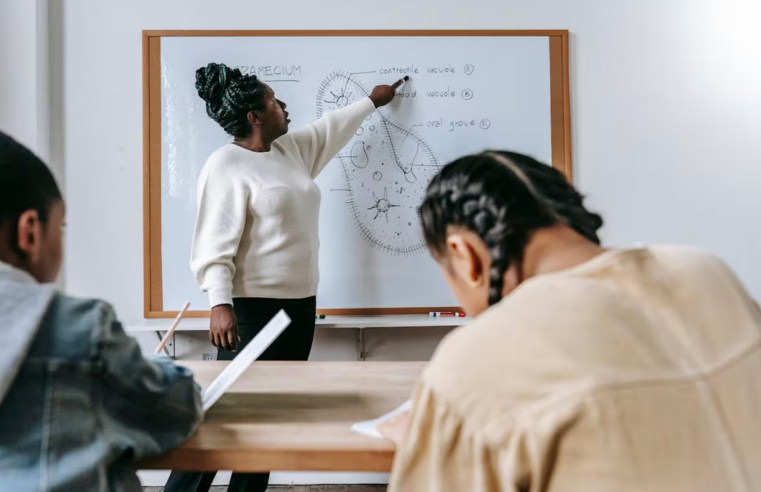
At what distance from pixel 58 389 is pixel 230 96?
4.24 ft

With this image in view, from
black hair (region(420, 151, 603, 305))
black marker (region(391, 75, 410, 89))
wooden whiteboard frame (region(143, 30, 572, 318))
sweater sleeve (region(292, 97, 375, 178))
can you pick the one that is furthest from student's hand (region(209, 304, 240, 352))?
black marker (region(391, 75, 410, 89))

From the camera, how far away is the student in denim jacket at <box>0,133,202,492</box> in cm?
68

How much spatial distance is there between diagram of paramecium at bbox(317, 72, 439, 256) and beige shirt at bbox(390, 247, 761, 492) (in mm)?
1566

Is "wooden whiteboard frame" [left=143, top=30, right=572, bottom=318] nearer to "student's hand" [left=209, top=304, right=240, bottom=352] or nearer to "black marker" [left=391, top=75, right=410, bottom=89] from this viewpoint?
"black marker" [left=391, top=75, right=410, bottom=89]

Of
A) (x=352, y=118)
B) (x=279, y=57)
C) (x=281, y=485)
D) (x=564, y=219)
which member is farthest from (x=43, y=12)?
(x=564, y=219)

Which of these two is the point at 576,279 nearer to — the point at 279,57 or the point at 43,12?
the point at 279,57

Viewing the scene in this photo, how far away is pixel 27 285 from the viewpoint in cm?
70

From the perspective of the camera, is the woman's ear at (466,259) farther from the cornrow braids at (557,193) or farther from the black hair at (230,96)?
the black hair at (230,96)

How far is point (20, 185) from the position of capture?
733 millimetres

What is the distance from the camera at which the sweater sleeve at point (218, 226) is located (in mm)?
1620

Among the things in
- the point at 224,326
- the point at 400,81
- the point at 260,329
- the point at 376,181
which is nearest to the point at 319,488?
the point at 260,329

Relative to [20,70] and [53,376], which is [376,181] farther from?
[53,376]

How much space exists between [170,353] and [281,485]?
2.30ft

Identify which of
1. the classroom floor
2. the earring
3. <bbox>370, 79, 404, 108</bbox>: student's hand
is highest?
<bbox>370, 79, 404, 108</bbox>: student's hand
